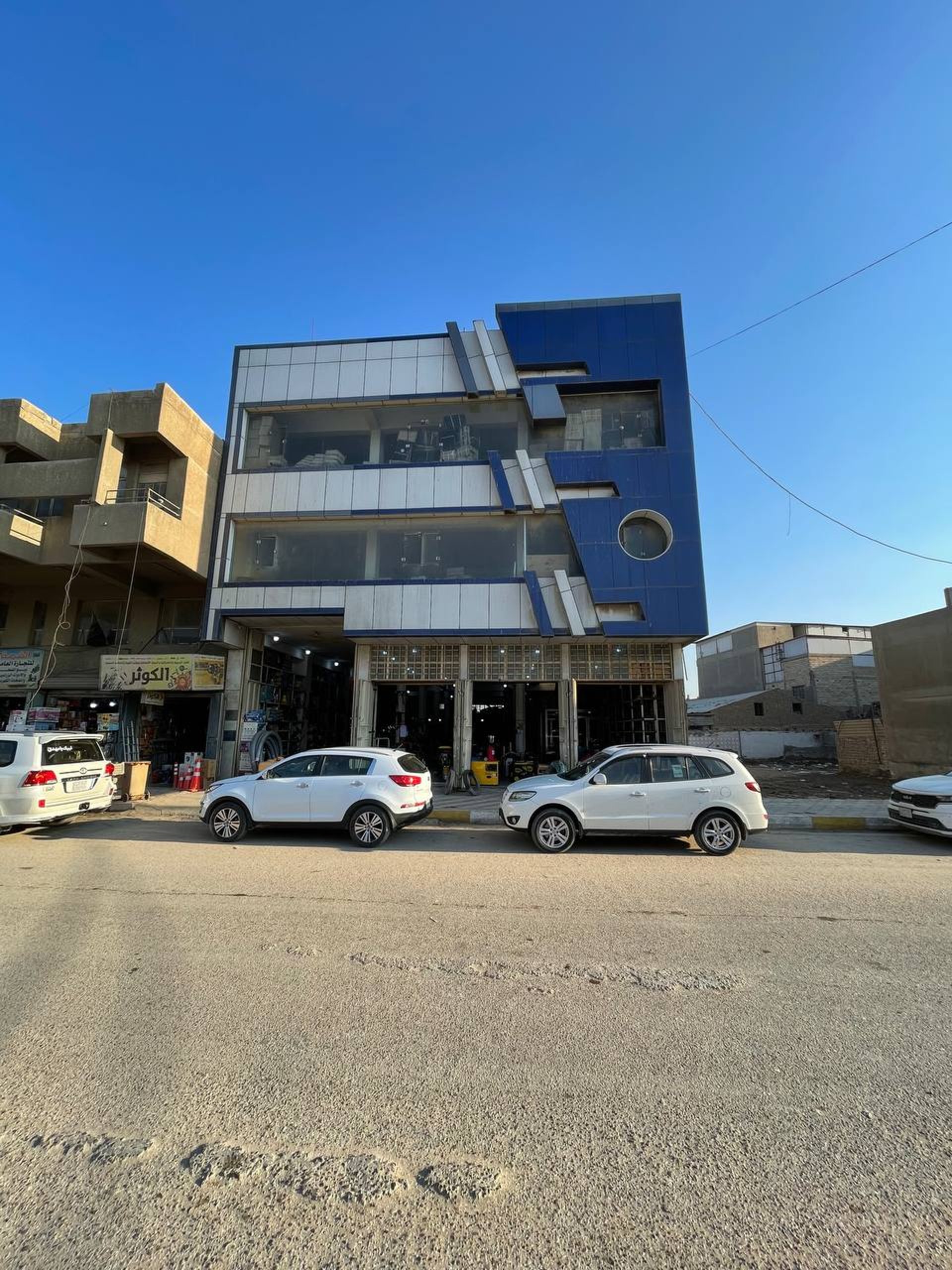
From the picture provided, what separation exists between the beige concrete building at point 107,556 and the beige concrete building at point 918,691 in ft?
72.7

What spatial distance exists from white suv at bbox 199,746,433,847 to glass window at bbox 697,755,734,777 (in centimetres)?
477

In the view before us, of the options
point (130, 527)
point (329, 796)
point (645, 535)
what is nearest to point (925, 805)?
point (645, 535)

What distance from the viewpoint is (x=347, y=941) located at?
4.96m

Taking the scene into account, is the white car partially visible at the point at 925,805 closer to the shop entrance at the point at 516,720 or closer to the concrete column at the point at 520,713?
the shop entrance at the point at 516,720

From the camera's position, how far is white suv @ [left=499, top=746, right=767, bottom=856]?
8.95 metres

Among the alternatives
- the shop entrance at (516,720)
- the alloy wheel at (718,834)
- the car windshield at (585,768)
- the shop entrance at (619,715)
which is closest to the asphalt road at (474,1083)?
the alloy wheel at (718,834)

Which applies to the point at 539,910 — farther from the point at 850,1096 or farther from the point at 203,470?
the point at 203,470

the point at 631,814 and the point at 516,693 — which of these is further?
the point at 516,693

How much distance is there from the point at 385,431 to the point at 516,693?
34.2 ft

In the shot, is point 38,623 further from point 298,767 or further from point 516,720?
point 516,720

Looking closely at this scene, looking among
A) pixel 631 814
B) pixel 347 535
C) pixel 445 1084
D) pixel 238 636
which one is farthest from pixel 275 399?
pixel 445 1084

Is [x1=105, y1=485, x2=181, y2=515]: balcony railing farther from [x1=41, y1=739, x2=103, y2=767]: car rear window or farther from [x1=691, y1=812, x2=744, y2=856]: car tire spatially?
[x1=691, y1=812, x2=744, y2=856]: car tire

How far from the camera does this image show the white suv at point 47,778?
969cm

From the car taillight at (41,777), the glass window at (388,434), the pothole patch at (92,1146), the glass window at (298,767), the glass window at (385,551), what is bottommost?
the pothole patch at (92,1146)
